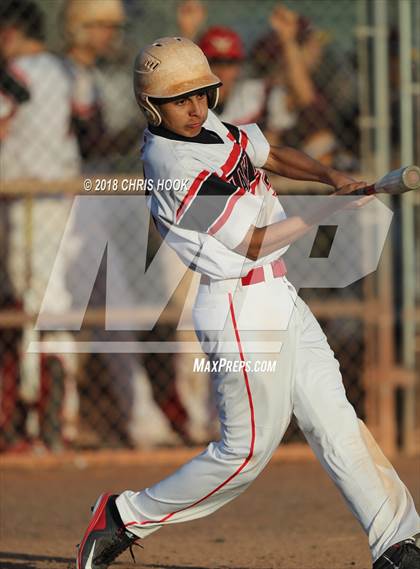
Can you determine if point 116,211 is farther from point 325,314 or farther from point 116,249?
point 325,314

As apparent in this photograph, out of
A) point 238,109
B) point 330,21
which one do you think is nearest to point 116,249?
point 238,109

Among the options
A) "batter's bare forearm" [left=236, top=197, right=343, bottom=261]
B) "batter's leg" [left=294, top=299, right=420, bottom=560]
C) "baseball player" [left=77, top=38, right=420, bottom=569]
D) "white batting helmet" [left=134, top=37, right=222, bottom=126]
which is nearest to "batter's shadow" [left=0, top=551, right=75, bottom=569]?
"baseball player" [left=77, top=38, right=420, bottom=569]

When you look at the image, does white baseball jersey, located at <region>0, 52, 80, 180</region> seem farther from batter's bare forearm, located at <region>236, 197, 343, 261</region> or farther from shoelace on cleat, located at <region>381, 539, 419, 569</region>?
shoelace on cleat, located at <region>381, 539, 419, 569</region>

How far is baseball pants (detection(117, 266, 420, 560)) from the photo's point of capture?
427 centimetres

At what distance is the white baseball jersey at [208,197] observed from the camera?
13.6 ft

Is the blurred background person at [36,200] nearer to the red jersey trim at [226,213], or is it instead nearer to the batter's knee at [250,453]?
the batter's knee at [250,453]

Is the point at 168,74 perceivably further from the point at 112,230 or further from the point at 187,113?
the point at 112,230

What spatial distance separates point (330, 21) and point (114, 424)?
326cm

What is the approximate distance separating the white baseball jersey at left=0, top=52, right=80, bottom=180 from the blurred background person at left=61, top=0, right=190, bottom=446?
0.09m

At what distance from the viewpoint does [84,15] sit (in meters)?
7.73

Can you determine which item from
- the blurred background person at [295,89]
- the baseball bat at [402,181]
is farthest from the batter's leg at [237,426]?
the blurred background person at [295,89]

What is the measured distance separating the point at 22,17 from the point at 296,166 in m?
3.80

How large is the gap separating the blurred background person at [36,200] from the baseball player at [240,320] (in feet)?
10.8

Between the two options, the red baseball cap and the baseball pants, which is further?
the red baseball cap
